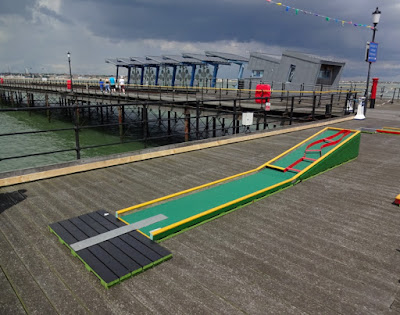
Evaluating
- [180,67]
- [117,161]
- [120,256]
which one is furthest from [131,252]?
[180,67]

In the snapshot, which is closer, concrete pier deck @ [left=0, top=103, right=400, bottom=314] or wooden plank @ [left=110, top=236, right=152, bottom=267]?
concrete pier deck @ [left=0, top=103, right=400, bottom=314]

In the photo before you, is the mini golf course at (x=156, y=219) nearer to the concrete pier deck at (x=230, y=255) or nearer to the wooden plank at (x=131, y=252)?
the wooden plank at (x=131, y=252)

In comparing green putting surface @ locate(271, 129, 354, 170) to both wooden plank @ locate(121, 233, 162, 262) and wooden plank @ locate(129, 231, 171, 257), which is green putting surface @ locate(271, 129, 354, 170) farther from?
wooden plank @ locate(121, 233, 162, 262)

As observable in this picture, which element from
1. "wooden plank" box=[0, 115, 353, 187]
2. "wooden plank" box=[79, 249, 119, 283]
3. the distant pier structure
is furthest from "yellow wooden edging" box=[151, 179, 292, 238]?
the distant pier structure

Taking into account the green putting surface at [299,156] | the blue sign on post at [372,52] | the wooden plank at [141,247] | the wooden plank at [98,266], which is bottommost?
the wooden plank at [98,266]

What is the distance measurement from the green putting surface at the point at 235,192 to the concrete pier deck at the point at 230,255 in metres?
0.16

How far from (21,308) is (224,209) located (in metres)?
2.87

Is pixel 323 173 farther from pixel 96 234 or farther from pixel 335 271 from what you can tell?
pixel 96 234

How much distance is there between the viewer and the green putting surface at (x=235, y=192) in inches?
165

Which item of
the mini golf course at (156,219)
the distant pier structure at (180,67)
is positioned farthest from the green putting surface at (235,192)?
the distant pier structure at (180,67)

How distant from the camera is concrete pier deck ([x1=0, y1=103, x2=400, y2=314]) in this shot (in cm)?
276

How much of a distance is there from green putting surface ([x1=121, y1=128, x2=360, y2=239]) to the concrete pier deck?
0.54 feet

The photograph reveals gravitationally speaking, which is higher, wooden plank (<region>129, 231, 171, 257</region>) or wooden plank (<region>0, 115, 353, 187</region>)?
wooden plank (<region>0, 115, 353, 187</region>)

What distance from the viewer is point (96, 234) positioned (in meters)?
3.77
